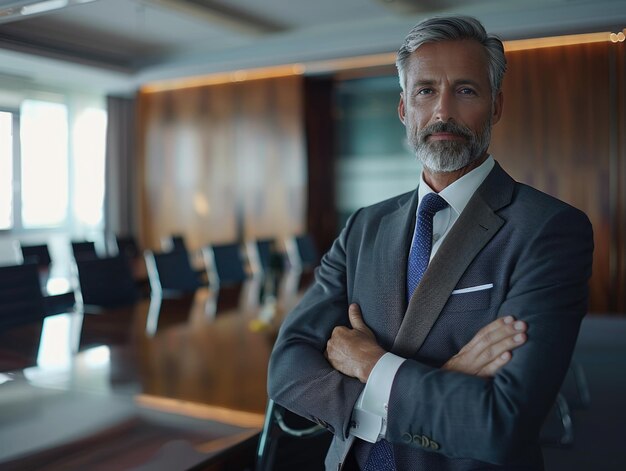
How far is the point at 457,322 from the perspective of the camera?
1270 millimetres

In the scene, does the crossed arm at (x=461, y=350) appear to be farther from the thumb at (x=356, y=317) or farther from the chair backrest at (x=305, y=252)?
the chair backrest at (x=305, y=252)

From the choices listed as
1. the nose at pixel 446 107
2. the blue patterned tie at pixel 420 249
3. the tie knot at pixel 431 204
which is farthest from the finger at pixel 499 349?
the nose at pixel 446 107

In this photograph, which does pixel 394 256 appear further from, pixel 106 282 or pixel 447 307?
pixel 106 282

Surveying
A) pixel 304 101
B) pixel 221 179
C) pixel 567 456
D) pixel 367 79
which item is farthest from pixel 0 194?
pixel 567 456

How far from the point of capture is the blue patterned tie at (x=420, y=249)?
1.33 m

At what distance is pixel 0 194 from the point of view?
28.4 feet

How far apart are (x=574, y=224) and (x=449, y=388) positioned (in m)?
0.41

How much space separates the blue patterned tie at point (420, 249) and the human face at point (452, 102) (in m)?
0.08

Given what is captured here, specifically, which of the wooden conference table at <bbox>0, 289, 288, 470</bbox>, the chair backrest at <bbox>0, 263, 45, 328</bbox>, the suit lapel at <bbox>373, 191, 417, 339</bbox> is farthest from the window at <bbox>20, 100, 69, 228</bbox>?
the suit lapel at <bbox>373, 191, 417, 339</bbox>

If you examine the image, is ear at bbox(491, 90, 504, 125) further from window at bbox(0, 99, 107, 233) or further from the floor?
window at bbox(0, 99, 107, 233)

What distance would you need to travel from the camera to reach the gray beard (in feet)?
4.36

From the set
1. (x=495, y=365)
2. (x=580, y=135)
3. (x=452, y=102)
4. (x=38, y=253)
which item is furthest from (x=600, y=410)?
(x=38, y=253)

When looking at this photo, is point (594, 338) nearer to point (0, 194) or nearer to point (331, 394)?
point (331, 394)

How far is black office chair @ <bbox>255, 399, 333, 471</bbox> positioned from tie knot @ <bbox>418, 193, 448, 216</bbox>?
65cm
